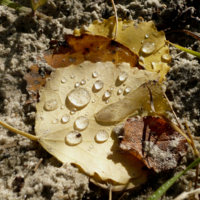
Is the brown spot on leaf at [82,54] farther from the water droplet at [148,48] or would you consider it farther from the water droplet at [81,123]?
the water droplet at [81,123]

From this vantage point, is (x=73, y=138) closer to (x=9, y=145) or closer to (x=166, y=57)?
(x=9, y=145)

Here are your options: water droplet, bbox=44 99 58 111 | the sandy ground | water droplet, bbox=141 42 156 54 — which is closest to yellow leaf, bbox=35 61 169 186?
water droplet, bbox=44 99 58 111

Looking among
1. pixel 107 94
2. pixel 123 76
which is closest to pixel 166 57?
pixel 123 76

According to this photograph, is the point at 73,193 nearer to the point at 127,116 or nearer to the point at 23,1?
the point at 127,116

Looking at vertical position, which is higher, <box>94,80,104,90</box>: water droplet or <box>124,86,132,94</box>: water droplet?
<box>124,86,132,94</box>: water droplet

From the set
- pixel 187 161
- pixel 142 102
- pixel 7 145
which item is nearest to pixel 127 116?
pixel 142 102

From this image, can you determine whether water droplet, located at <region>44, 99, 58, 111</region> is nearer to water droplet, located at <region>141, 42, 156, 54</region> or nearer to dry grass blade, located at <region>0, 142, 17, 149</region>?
dry grass blade, located at <region>0, 142, 17, 149</region>
